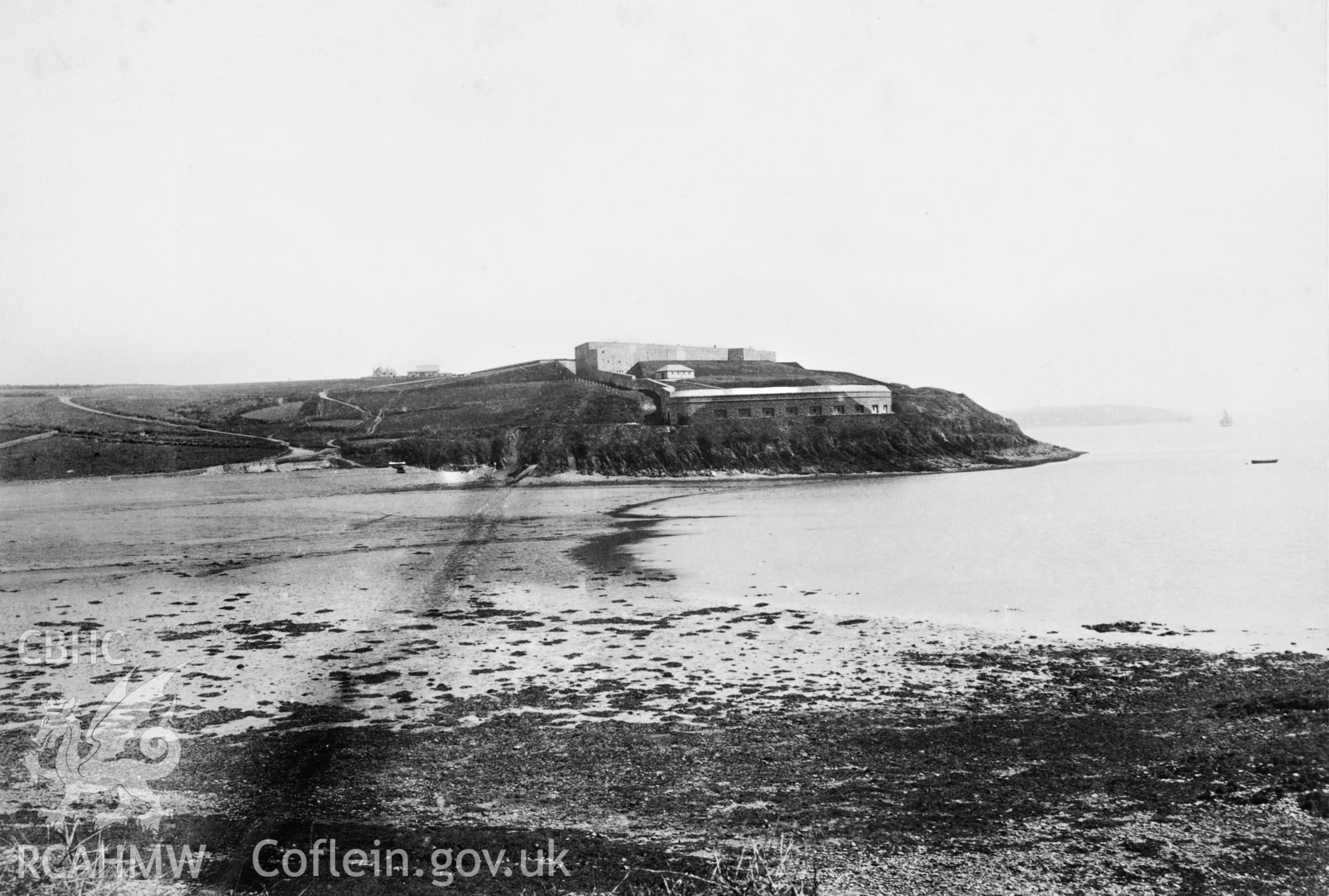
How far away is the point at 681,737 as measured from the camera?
851cm

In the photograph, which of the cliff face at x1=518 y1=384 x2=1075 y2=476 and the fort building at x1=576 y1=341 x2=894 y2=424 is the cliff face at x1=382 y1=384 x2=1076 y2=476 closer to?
the cliff face at x1=518 y1=384 x2=1075 y2=476

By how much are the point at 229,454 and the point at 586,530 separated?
30144mm

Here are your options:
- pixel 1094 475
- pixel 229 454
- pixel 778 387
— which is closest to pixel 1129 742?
pixel 1094 475

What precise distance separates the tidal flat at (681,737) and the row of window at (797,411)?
40.2m

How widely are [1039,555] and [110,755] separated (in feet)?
61.2

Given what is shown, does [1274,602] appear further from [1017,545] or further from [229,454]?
[229,454]

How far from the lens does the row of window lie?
56.6m

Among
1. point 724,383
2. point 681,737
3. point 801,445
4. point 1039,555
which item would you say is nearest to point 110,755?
point 681,737

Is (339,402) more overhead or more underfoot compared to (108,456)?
more overhead

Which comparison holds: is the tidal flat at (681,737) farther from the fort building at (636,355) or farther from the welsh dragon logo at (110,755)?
the fort building at (636,355)

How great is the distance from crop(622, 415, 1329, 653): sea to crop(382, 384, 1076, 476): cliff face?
9093 mm

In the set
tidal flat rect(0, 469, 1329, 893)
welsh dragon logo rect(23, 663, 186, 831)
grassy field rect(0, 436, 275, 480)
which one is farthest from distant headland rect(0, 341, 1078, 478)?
welsh dragon logo rect(23, 663, 186, 831)

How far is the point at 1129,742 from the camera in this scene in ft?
27.2

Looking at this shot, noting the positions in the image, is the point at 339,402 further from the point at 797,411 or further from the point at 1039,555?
the point at 1039,555
